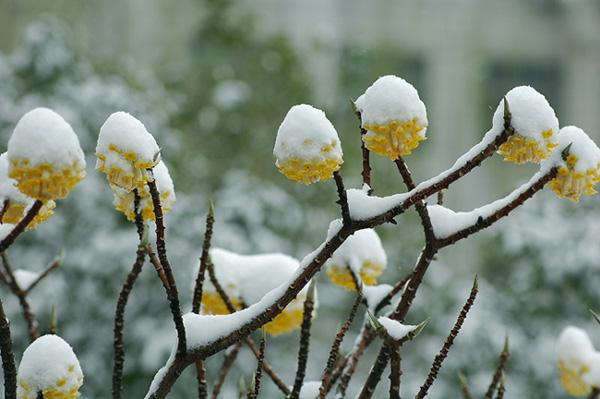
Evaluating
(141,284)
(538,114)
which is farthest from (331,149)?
(141,284)

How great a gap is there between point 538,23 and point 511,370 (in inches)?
261

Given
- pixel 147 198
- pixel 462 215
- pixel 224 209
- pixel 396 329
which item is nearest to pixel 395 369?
pixel 396 329

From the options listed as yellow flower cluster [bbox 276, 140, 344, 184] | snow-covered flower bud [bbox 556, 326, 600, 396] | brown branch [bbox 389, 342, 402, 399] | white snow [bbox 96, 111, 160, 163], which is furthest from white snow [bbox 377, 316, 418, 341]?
snow-covered flower bud [bbox 556, 326, 600, 396]

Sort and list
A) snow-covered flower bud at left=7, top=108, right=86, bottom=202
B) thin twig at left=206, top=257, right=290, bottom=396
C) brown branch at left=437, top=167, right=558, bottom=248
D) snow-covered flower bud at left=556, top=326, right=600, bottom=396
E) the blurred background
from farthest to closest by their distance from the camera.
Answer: the blurred background, snow-covered flower bud at left=556, top=326, right=600, bottom=396, thin twig at left=206, top=257, right=290, bottom=396, brown branch at left=437, top=167, right=558, bottom=248, snow-covered flower bud at left=7, top=108, right=86, bottom=202

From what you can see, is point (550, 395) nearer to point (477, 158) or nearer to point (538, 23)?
point (477, 158)

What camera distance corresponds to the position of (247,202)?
3.35 meters

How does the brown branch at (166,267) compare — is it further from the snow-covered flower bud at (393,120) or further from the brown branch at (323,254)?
the snow-covered flower bud at (393,120)

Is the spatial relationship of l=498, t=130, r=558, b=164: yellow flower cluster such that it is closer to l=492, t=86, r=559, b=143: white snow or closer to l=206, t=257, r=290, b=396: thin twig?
l=492, t=86, r=559, b=143: white snow

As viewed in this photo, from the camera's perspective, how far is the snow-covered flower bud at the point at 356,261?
729 mm

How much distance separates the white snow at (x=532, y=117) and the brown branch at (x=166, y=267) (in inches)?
11.2

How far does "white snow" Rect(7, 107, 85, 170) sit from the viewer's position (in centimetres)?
43

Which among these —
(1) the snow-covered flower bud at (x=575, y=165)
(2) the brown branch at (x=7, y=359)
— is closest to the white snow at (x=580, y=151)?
(1) the snow-covered flower bud at (x=575, y=165)

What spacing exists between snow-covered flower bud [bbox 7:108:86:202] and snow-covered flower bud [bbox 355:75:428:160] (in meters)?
0.23

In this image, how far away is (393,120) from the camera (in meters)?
0.49
